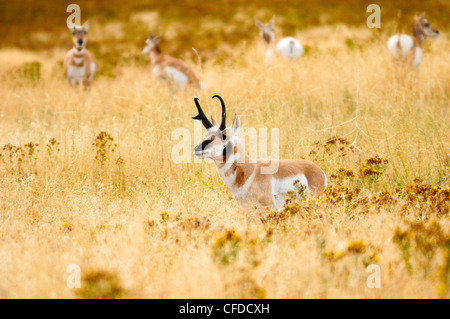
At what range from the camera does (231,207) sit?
467 centimetres

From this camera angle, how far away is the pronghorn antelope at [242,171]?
13.9 ft

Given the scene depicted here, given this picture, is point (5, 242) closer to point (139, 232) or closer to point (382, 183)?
point (139, 232)

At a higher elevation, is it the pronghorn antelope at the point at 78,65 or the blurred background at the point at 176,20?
the blurred background at the point at 176,20

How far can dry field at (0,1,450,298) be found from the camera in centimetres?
310

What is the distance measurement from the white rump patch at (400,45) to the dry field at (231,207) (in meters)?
1.25

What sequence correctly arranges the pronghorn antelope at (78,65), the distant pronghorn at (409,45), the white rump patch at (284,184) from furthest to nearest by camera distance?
1. the pronghorn antelope at (78,65)
2. the distant pronghorn at (409,45)
3. the white rump patch at (284,184)

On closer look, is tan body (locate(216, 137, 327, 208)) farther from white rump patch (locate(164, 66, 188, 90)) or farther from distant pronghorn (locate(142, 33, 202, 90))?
white rump patch (locate(164, 66, 188, 90))

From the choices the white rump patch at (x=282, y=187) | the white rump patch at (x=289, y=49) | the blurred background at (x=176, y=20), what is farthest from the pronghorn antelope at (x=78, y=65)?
the white rump patch at (x=282, y=187)

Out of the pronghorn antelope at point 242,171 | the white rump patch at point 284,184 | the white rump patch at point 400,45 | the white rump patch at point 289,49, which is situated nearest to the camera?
the pronghorn antelope at point 242,171

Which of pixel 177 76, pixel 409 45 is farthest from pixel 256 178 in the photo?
pixel 409 45

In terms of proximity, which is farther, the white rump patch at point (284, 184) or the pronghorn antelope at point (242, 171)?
the white rump patch at point (284, 184)

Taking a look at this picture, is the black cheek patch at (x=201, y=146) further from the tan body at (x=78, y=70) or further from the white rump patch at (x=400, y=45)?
the tan body at (x=78, y=70)

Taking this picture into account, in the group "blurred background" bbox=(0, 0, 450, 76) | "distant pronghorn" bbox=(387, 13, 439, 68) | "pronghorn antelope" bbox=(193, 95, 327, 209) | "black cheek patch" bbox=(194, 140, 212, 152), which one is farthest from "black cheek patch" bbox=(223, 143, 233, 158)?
"blurred background" bbox=(0, 0, 450, 76)

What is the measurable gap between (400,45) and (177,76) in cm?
450
